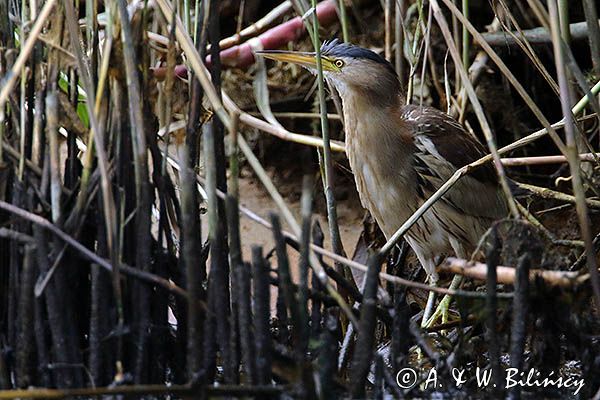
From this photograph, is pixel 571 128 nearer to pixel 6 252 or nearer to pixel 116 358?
pixel 116 358

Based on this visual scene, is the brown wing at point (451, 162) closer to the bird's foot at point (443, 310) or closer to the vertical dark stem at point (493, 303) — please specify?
the bird's foot at point (443, 310)

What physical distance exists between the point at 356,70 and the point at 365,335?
1.56 meters

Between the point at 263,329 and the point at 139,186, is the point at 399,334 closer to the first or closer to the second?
the point at 263,329

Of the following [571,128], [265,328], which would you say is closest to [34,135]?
[265,328]

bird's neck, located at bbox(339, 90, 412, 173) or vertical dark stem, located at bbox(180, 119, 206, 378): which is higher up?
bird's neck, located at bbox(339, 90, 412, 173)

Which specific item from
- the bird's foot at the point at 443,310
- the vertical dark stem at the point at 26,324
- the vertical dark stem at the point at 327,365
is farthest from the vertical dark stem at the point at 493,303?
the bird's foot at the point at 443,310

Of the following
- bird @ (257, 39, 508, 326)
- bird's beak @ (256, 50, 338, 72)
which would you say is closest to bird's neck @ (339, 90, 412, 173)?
bird @ (257, 39, 508, 326)

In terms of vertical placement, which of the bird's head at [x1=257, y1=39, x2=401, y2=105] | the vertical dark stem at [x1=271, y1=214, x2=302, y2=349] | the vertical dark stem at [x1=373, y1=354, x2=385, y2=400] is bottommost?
the vertical dark stem at [x1=373, y1=354, x2=385, y2=400]

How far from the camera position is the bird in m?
3.29

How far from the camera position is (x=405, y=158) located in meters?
3.34

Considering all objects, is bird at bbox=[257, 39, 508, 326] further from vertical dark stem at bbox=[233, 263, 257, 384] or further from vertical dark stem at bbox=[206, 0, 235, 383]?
Answer: vertical dark stem at bbox=[233, 263, 257, 384]

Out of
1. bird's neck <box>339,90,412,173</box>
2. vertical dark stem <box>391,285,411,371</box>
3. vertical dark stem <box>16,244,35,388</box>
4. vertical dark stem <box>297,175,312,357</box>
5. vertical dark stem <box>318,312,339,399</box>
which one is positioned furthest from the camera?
bird's neck <box>339,90,412,173</box>

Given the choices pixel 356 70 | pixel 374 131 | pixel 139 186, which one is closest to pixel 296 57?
pixel 356 70

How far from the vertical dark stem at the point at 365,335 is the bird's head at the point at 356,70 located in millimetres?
1414
